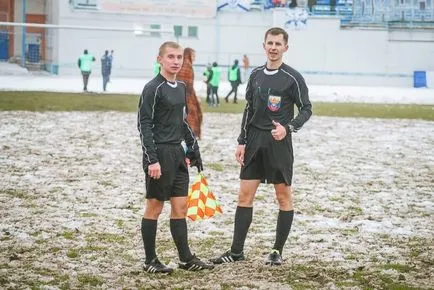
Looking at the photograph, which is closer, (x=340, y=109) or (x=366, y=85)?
(x=340, y=109)

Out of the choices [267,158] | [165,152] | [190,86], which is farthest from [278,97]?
[190,86]

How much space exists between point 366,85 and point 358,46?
2842mm

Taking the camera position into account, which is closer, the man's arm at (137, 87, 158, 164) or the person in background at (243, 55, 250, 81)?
the man's arm at (137, 87, 158, 164)

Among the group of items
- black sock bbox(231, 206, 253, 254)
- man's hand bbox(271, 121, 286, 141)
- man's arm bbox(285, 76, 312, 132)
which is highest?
man's arm bbox(285, 76, 312, 132)

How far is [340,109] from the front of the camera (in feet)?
91.0

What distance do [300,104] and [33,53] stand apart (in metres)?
35.2

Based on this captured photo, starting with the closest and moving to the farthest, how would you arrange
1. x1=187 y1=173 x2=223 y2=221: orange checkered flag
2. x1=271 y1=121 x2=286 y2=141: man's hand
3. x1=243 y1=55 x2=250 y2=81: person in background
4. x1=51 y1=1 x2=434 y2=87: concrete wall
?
x1=271 y1=121 x2=286 y2=141: man's hand
x1=187 y1=173 x2=223 y2=221: orange checkered flag
x1=243 y1=55 x2=250 y2=81: person in background
x1=51 y1=1 x2=434 y2=87: concrete wall

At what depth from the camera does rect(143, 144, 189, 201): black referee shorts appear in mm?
6164

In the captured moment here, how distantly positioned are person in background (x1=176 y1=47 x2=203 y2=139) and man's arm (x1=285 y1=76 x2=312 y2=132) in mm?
6986

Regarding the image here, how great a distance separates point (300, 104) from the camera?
21.9 ft

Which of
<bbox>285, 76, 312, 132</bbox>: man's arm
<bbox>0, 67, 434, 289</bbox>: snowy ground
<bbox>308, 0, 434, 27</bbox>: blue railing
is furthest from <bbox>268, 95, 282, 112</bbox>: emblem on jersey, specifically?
<bbox>308, 0, 434, 27</bbox>: blue railing

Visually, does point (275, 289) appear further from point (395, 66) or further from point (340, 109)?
point (395, 66)

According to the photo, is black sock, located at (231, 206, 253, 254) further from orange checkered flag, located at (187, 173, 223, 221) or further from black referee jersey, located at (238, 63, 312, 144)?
black referee jersey, located at (238, 63, 312, 144)

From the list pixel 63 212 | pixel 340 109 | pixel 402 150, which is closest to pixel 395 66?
pixel 340 109
